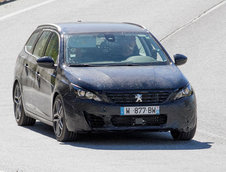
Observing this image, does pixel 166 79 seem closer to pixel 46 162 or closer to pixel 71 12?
pixel 46 162

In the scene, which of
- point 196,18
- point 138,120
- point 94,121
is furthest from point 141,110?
point 196,18

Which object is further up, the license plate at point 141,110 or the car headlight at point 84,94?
the car headlight at point 84,94

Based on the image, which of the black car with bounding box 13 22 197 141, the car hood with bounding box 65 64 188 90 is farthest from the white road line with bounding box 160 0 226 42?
the car hood with bounding box 65 64 188 90

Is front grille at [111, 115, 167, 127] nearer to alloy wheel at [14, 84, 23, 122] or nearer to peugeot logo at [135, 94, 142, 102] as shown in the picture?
peugeot logo at [135, 94, 142, 102]

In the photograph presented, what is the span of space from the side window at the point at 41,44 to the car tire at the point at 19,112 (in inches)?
29.7

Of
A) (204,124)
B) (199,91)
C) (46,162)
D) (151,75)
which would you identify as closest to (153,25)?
(199,91)

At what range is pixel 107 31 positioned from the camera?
12.5 meters

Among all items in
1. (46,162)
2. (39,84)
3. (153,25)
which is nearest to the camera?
(46,162)

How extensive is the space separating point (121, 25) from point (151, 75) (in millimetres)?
2009

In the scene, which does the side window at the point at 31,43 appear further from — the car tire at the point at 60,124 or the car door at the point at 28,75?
the car tire at the point at 60,124

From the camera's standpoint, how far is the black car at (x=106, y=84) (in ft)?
35.6

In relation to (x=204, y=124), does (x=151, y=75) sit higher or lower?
higher

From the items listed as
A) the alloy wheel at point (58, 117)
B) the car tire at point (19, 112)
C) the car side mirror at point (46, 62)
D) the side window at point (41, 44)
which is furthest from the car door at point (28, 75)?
the alloy wheel at point (58, 117)

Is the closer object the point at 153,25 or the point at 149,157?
the point at 149,157
